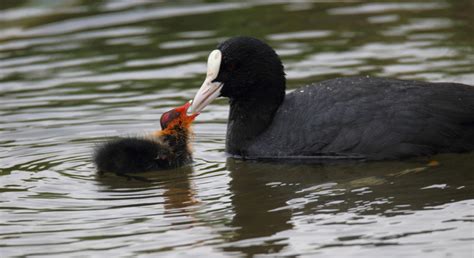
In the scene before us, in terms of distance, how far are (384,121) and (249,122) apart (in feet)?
3.95

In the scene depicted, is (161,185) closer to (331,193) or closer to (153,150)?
(153,150)

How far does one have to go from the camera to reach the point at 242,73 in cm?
841

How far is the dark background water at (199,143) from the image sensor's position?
624 cm

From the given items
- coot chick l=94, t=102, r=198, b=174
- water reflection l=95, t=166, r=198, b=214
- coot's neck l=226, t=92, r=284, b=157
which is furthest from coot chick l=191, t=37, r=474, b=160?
water reflection l=95, t=166, r=198, b=214

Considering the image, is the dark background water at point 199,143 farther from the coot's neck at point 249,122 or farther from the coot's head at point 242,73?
the coot's head at point 242,73

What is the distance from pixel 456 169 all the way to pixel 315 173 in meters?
1.00

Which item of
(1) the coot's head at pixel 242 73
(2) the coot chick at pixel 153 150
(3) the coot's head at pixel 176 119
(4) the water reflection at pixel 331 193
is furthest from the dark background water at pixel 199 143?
(1) the coot's head at pixel 242 73

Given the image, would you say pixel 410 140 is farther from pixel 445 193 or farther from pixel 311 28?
pixel 311 28

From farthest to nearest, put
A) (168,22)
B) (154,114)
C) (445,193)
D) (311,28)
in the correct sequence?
(168,22) → (311,28) → (154,114) → (445,193)

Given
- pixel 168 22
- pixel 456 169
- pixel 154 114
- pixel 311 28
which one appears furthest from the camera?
pixel 168 22

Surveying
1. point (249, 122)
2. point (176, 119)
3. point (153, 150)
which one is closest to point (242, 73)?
point (249, 122)

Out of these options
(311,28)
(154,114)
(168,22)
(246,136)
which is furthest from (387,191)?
(168,22)

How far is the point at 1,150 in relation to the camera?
347 inches

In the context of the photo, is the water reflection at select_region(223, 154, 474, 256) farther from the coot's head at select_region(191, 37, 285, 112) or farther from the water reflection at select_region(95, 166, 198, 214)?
the coot's head at select_region(191, 37, 285, 112)
